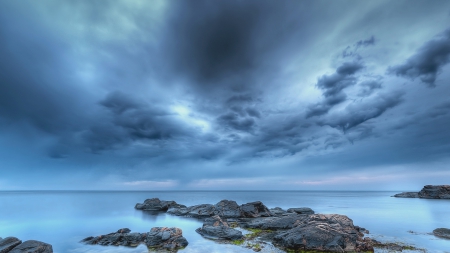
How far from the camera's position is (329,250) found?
74.3ft

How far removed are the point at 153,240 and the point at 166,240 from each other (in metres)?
1.65

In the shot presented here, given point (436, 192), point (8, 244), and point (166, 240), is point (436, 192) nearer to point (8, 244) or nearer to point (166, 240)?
point (166, 240)

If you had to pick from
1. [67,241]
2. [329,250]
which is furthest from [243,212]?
[67,241]

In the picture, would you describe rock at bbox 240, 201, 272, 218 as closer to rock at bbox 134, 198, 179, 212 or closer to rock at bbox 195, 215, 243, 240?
rock at bbox 195, 215, 243, 240

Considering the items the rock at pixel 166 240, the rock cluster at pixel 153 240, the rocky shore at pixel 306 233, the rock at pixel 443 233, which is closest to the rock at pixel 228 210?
the rocky shore at pixel 306 233

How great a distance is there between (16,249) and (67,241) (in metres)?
11.8

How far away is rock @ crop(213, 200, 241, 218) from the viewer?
49844 mm

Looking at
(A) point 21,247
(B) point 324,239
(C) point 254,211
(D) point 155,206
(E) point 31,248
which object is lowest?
(D) point 155,206

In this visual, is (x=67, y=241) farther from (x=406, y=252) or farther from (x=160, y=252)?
(x=406, y=252)

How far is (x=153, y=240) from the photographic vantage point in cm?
2670

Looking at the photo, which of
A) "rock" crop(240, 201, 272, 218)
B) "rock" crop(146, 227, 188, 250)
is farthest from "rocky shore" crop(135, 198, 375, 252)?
"rock" crop(240, 201, 272, 218)

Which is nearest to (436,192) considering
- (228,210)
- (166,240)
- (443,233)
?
(443,233)

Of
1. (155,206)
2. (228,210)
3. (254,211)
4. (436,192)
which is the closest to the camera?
(254,211)

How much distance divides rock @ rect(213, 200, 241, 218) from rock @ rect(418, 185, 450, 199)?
139297mm
